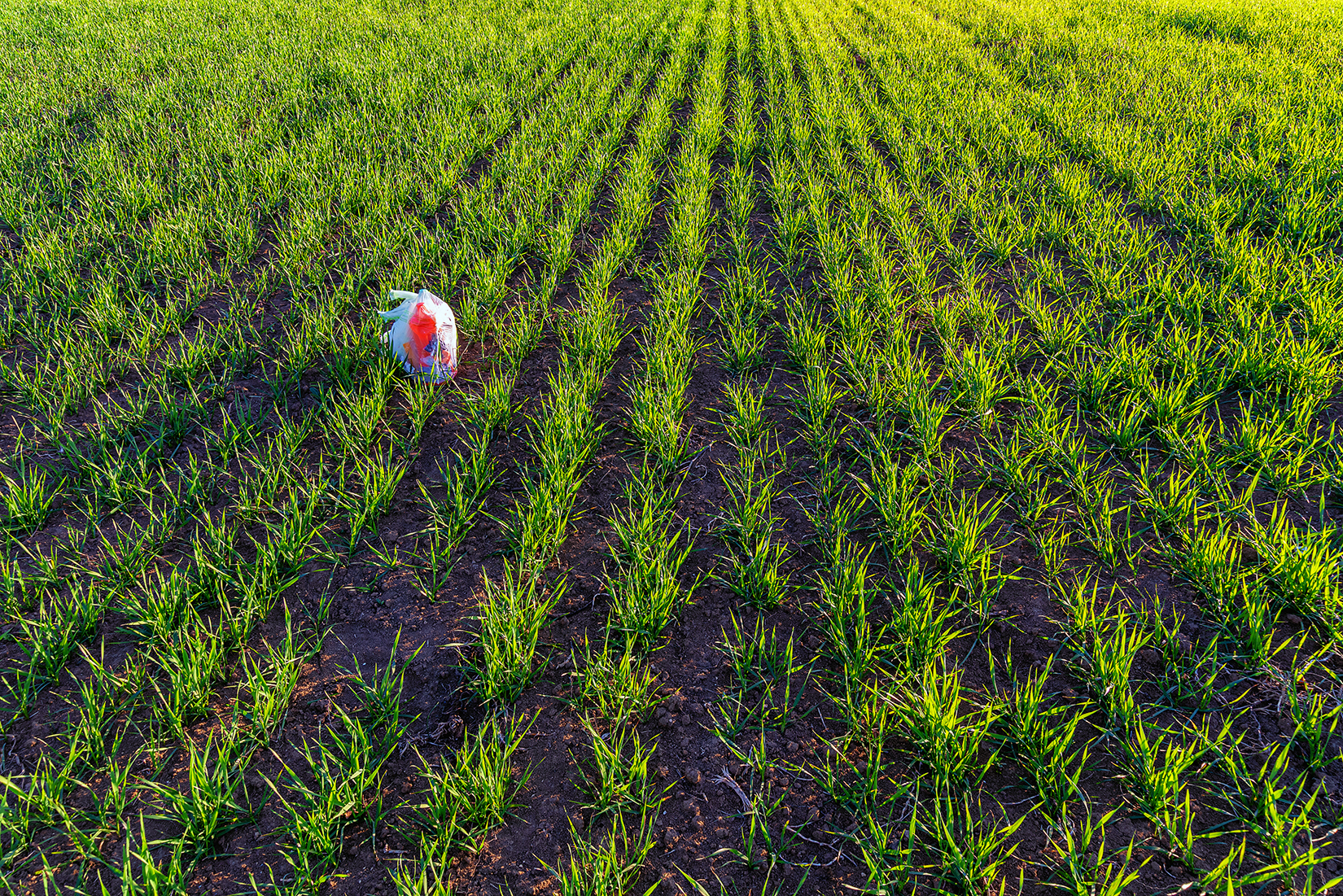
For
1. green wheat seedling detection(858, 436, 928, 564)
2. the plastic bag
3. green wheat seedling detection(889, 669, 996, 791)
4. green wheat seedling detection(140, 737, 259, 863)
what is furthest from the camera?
the plastic bag

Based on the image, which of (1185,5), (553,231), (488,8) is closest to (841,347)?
(553,231)

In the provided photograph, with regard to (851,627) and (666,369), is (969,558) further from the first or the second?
(666,369)

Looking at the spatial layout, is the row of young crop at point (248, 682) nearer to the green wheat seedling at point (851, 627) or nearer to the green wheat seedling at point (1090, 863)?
the green wheat seedling at point (851, 627)

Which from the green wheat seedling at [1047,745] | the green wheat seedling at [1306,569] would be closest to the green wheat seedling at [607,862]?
the green wheat seedling at [1047,745]

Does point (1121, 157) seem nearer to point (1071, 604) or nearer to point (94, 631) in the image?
point (1071, 604)

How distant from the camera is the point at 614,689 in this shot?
1.56 metres

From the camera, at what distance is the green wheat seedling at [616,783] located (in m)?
1.39

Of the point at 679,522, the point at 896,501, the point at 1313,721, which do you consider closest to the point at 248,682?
the point at 679,522

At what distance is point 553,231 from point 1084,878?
326 cm

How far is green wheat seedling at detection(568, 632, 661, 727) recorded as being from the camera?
60.9 inches

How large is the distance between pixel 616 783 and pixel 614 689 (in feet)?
0.68

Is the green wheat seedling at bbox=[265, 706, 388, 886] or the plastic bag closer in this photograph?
the green wheat seedling at bbox=[265, 706, 388, 886]

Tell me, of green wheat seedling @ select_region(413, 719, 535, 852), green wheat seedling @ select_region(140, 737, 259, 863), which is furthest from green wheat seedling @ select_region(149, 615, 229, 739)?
green wheat seedling @ select_region(413, 719, 535, 852)

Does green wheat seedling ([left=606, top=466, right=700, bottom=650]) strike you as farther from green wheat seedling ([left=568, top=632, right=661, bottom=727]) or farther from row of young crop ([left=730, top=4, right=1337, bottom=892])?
row of young crop ([left=730, top=4, right=1337, bottom=892])
